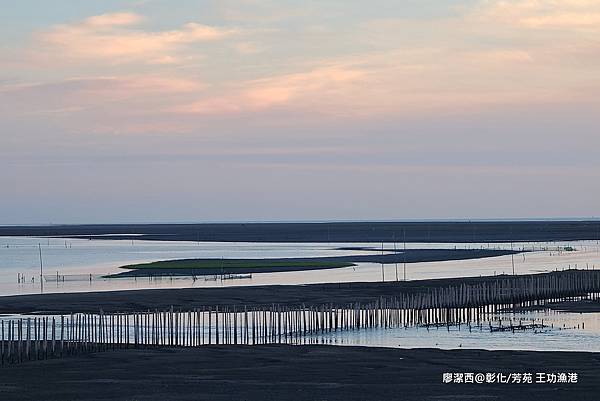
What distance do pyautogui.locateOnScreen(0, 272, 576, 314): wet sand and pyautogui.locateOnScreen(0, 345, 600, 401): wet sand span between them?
74.8ft

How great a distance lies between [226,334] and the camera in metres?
49.5

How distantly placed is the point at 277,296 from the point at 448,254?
236ft

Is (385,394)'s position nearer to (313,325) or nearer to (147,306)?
(313,325)

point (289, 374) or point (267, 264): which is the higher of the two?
point (289, 374)

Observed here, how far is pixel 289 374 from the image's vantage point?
116 feet

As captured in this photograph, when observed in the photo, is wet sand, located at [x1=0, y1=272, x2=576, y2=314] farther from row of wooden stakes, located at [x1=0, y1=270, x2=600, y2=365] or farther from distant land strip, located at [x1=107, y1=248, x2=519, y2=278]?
distant land strip, located at [x1=107, y1=248, x2=519, y2=278]

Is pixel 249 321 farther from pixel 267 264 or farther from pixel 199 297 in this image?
pixel 267 264

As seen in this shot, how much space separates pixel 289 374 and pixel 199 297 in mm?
36726

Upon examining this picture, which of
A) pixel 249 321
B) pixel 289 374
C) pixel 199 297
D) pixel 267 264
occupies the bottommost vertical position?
pixel 267 264

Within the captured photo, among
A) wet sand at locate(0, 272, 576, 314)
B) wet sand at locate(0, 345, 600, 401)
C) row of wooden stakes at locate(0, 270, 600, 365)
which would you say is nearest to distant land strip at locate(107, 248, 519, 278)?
wet sand at locate(0, 272, 576, 314)

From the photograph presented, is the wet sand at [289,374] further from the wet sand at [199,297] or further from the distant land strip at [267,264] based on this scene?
the distant land strip at [267,264]

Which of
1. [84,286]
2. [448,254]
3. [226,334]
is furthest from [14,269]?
[226,334]

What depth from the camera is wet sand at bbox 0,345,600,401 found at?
30844 mm

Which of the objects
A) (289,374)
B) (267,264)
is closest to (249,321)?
(289,374)
